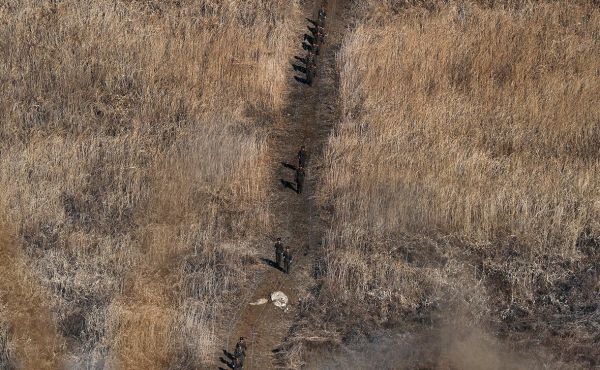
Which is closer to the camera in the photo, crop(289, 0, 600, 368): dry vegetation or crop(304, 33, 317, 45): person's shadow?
crop(289, 0, 600, 368): dry vegetation

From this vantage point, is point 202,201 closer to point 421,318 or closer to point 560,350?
point 421,318

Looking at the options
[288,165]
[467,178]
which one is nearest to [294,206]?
[288,165]

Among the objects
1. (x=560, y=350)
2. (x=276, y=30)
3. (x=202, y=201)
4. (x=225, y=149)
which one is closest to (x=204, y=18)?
(x=276, y=30)

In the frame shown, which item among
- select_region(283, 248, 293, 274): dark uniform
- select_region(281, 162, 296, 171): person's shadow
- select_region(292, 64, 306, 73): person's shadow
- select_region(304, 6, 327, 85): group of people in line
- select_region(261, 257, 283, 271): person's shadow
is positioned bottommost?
select_region(261, 257, 283, 271): person's shadow

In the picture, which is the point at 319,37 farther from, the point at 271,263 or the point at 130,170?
the point at 271,263

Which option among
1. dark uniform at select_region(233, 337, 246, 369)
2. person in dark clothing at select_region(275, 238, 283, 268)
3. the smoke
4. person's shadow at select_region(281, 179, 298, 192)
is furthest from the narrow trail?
the smoke

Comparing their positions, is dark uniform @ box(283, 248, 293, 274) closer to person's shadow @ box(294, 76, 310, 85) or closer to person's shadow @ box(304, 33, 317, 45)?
person's shadow @ box(294, 76, 310, 85)
